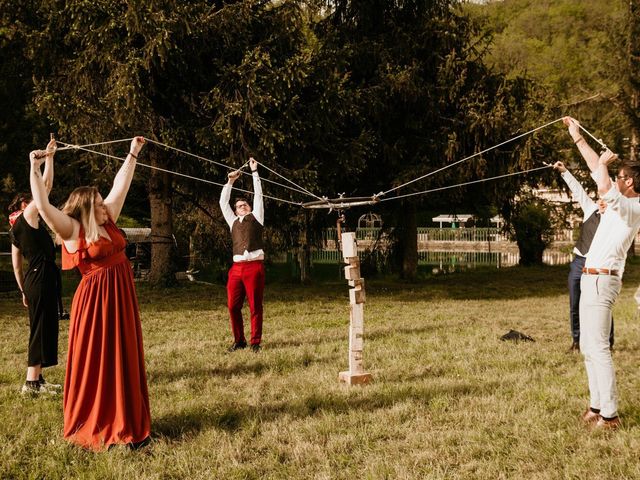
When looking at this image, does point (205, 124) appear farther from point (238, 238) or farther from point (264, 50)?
point (238, 238)

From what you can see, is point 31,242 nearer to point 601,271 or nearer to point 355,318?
point 355,318

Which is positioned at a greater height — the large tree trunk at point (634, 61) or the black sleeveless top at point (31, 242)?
the large tree trunk at point (634, 61)

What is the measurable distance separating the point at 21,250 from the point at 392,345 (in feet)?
14.4

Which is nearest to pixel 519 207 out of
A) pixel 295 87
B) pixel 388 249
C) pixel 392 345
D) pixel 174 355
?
pixel 388 249

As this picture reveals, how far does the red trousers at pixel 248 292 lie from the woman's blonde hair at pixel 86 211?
354 cm

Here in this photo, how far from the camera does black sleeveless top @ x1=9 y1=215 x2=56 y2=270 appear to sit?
5.70 m

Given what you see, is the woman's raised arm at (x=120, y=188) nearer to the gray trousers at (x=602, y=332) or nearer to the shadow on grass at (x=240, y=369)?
the shadow on grass at (x=240, y=369)

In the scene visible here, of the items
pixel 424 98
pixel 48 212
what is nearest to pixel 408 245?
pixel 424 98

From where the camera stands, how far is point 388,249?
18859mm

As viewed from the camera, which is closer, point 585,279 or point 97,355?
point 97,355

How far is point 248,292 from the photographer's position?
7613mm

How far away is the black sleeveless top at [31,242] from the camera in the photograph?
18.7ft

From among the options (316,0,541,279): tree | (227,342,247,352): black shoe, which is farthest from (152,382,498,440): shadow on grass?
(316,0,541,279): tree

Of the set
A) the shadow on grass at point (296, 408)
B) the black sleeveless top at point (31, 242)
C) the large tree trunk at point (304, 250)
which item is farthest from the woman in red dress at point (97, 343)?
the large tree trunk at point (304, 250)
